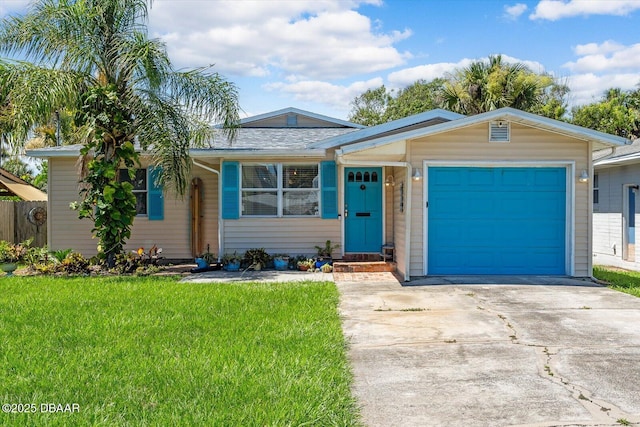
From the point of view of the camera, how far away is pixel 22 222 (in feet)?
49.0

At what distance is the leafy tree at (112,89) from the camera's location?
9.98m

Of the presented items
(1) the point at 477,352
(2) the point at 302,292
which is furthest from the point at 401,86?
(1) the point at 477,352

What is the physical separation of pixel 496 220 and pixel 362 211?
322 cm

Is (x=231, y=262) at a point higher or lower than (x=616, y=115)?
lower

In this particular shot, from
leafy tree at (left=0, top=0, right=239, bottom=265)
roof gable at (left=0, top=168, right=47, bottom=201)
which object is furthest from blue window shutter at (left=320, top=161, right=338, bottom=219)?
roof gable at (left=0, top=168, right=47, bottom=201)

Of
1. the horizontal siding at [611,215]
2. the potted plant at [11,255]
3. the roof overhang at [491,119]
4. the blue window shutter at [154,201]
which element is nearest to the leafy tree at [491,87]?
the horizontal siding at [611,215]

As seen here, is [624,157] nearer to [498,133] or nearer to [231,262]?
[498,133]

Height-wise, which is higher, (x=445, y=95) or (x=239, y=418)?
(x=445, y=95)

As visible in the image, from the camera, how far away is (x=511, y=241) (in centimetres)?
1003

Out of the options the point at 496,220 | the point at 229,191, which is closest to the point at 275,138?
the point at 229,191

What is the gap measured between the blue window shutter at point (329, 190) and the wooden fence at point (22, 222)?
8.48 metres

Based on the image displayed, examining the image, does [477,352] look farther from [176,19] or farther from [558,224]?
[176,19]

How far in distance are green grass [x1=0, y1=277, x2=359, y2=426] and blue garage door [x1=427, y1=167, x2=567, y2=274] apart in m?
3.23

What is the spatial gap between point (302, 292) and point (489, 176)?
436cm
